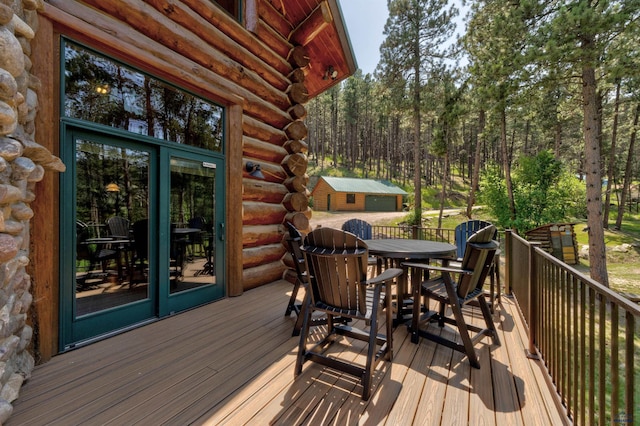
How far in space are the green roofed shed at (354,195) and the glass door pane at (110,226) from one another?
2179cm

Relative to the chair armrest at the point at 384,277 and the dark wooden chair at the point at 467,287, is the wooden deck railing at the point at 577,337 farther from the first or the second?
the chair armrest at the point at 384,277

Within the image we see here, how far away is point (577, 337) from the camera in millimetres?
1668

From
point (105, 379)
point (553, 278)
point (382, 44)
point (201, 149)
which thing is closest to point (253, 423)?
point (105, 379)

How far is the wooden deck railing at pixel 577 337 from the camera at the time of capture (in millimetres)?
1195

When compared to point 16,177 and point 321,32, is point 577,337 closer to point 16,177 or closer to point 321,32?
point 16,177

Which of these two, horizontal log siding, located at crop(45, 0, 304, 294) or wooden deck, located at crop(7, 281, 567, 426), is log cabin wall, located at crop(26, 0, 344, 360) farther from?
wooden deck, located at crop(7, 281, 567, 426)

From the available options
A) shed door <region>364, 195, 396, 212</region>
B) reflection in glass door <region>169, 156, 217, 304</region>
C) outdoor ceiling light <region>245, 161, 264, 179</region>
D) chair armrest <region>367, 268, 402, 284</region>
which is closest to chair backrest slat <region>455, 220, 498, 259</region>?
chair armrest <region>367, 268, 402, 284</region>

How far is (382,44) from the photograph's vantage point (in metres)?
14.3

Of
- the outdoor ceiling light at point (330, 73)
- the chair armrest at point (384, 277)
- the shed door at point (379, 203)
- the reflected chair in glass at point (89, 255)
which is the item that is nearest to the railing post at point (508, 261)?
the chair armrest at point (384, 277)

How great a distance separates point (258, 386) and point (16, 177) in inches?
83.1

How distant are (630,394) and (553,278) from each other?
1208 mm

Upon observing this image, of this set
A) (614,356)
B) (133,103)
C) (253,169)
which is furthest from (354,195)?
(614,356)

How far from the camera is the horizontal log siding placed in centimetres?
267

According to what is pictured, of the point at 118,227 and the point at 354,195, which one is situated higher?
the point at 354,195
